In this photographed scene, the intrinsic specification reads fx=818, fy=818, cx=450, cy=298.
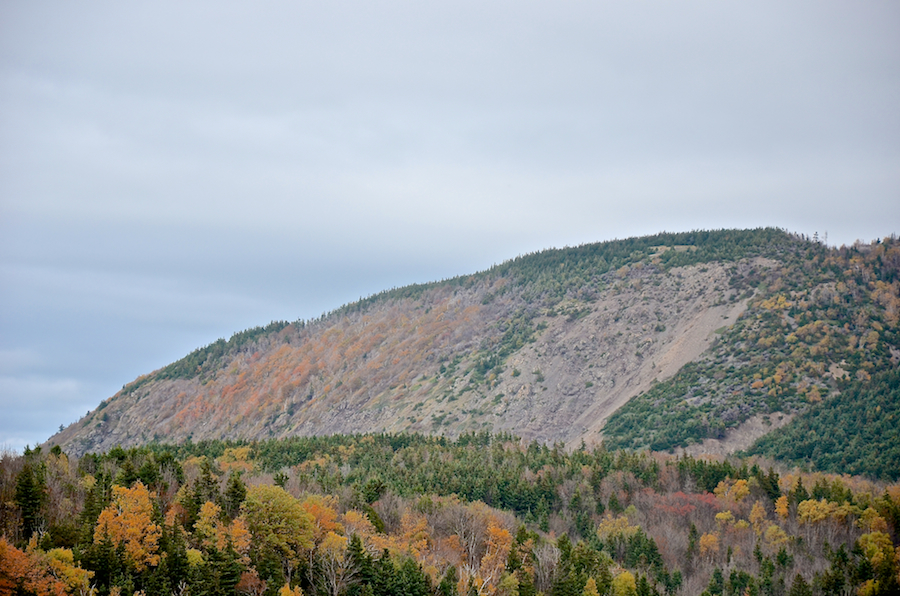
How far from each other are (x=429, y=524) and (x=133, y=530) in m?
36.6

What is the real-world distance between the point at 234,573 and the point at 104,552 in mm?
9573

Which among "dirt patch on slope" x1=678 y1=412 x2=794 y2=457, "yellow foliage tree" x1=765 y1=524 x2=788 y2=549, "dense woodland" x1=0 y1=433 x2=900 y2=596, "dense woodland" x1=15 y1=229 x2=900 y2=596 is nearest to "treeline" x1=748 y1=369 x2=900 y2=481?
"dense woodland" x1=15 y1=229 x2=900 y2=596

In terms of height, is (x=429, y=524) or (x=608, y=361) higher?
(x=608, y=361)

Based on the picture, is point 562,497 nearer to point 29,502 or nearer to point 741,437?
point 741,437

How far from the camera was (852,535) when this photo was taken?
9825 centimetres

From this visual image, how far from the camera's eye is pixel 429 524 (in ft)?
301

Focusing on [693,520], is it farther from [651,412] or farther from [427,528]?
[651,412]

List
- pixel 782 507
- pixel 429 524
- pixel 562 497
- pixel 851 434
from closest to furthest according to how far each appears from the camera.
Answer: pixel 429 524 → pixel 782 507 → pixel 562 497 → pixel 851 434

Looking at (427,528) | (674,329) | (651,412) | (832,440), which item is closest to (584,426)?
(651,412)

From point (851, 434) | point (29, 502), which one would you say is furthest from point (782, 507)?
point (29, 502)

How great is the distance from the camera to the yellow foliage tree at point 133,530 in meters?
62.3

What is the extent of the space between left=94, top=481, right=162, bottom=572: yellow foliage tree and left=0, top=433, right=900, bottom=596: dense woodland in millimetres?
180

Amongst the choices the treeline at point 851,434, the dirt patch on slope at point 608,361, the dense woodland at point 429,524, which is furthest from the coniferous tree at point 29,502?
the dirt patch on slope at point 608,361

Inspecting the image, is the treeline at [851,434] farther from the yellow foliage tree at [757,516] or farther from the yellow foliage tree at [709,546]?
the yellow foliage tree at [709,546]
